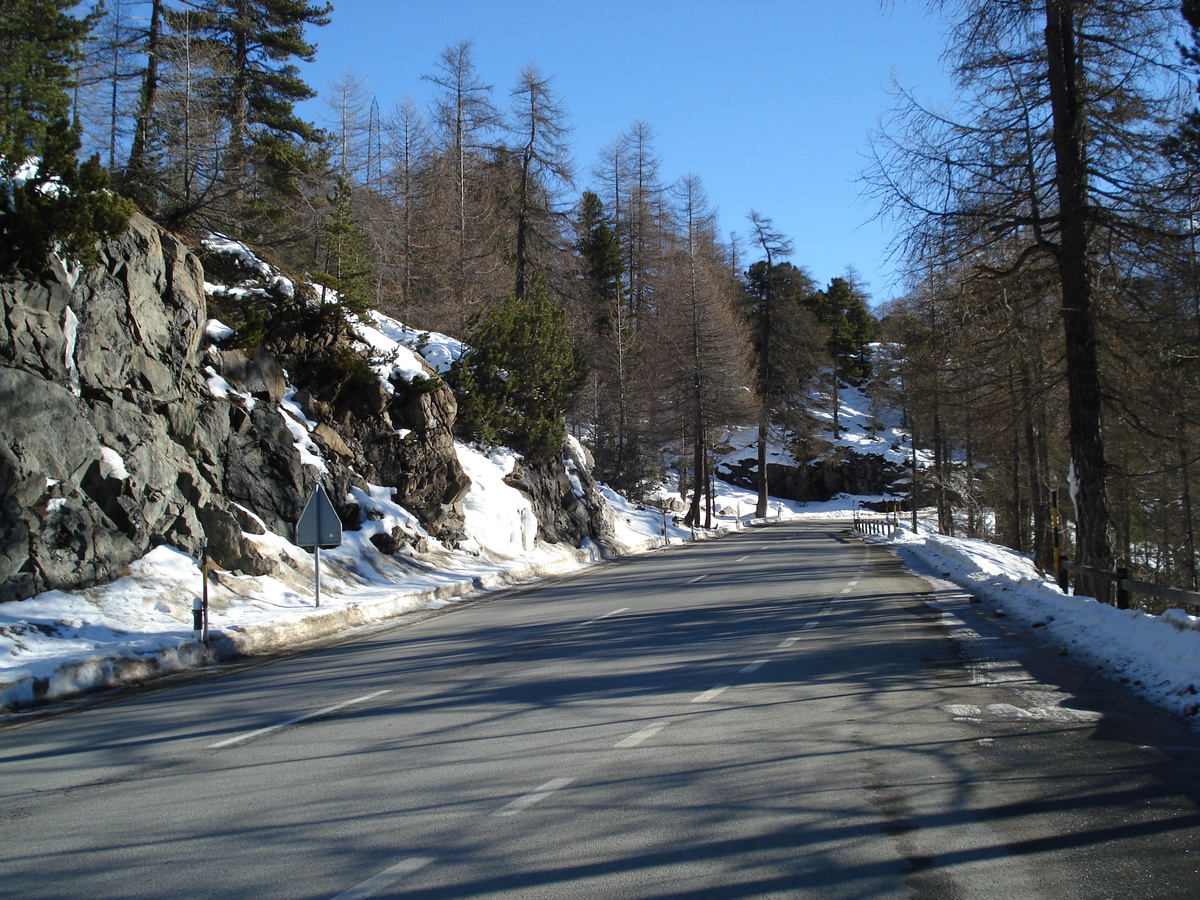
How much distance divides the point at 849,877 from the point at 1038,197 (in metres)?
13.6

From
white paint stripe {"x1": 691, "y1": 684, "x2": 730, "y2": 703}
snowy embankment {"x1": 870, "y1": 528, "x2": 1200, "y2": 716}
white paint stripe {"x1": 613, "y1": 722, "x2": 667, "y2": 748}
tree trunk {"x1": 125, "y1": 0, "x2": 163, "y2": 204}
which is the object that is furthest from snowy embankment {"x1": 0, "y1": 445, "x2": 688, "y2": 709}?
snowy embankment {"x1": 870, "y1": 528, "x2": 1200, "y2": 716}

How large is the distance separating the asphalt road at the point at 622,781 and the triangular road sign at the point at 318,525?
4.12 metres

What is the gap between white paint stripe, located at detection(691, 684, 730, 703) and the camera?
26.4ft

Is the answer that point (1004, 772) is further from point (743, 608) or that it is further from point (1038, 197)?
point (1038, 197)

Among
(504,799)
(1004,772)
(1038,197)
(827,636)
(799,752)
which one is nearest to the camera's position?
(504,799)

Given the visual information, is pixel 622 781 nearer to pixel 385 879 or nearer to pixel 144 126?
pixel 385 879

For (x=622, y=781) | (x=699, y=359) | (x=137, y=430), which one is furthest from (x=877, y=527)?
(x=622, y=781)

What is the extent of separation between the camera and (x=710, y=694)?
8.28m

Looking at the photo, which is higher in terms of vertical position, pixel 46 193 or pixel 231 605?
pixel 46 193

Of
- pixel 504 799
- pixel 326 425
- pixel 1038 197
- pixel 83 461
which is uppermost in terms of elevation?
pixel 1038 197

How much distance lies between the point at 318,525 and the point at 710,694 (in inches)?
349

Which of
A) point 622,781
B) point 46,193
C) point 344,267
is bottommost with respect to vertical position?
point 622,781

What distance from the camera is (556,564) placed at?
1063 inches

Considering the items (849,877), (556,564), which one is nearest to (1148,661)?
(849,877)
